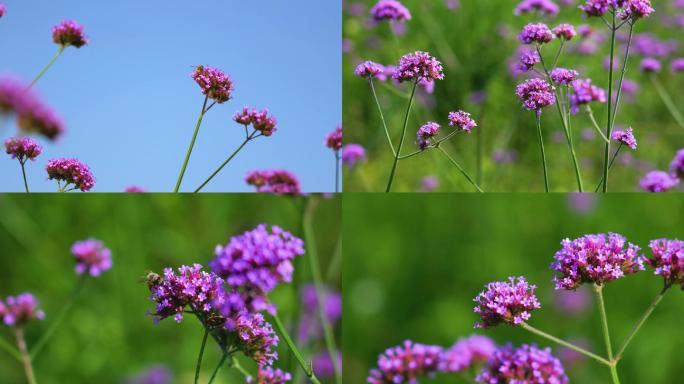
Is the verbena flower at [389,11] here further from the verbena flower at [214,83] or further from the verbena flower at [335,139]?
the verbena flower at [214,83]

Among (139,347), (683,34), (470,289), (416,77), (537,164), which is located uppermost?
(683,34)

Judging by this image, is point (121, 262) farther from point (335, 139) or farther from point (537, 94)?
point (537, 94)

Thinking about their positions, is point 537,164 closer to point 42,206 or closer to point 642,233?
point 642,233

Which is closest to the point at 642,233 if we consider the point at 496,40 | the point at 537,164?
the point at 537,164

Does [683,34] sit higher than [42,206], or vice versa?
[683,34]

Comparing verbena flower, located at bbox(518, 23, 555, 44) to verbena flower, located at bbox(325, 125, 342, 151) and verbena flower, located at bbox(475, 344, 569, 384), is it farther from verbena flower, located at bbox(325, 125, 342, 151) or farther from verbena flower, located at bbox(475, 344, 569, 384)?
verbena flower, located at bbox(475, 344, 569, 384)

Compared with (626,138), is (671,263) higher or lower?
lower

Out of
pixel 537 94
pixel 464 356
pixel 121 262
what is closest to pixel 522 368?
→ pixel 464 356
